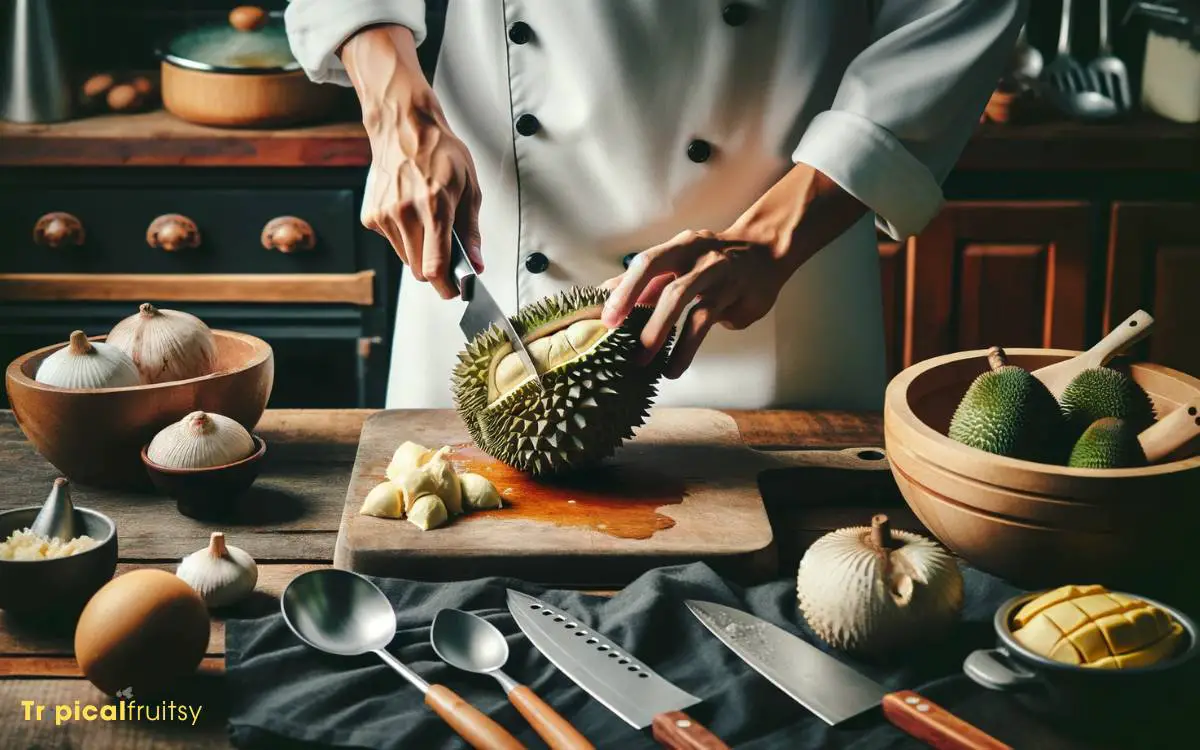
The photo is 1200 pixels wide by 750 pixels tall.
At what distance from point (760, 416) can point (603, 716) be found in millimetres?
601

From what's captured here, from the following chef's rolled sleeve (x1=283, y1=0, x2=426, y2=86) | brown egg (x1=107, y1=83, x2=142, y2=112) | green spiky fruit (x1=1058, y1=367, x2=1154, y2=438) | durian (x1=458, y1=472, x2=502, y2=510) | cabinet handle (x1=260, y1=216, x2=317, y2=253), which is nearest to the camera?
green spiky fruit (x1=1058, y1=367, x2=1154, y2=438)

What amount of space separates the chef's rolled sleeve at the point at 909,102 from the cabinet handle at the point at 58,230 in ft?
4.62

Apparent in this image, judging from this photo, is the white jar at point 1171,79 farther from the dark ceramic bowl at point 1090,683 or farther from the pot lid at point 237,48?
the dark ceramic bowl at point 1090,683

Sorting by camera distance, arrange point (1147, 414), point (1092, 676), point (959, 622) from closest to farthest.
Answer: point (1092, 676) < point (959, 622) < point (1147, 414)

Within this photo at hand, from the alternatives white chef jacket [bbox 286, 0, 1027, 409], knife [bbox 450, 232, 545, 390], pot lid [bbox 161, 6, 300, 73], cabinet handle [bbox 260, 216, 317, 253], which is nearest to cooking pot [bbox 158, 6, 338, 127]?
pot lid [bbox 161, 6, 300, 73]

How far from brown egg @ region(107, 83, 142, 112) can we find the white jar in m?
1.80

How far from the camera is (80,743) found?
0.72 metres

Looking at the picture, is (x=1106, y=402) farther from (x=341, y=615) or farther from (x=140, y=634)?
(x=140, y=634)

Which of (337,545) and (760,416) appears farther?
(760,416)

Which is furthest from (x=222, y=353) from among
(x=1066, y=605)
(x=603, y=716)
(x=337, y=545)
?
(x=1066, y=605)

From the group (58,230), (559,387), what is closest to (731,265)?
(559,387)

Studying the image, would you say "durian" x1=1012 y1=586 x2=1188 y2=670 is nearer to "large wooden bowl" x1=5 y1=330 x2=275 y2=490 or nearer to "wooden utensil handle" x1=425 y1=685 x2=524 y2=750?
"wooden utensil handle" x1=425 y1=685 x2=524 y2=750

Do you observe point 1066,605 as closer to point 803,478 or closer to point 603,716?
point 603,716

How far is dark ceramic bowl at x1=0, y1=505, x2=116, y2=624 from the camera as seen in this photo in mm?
814
